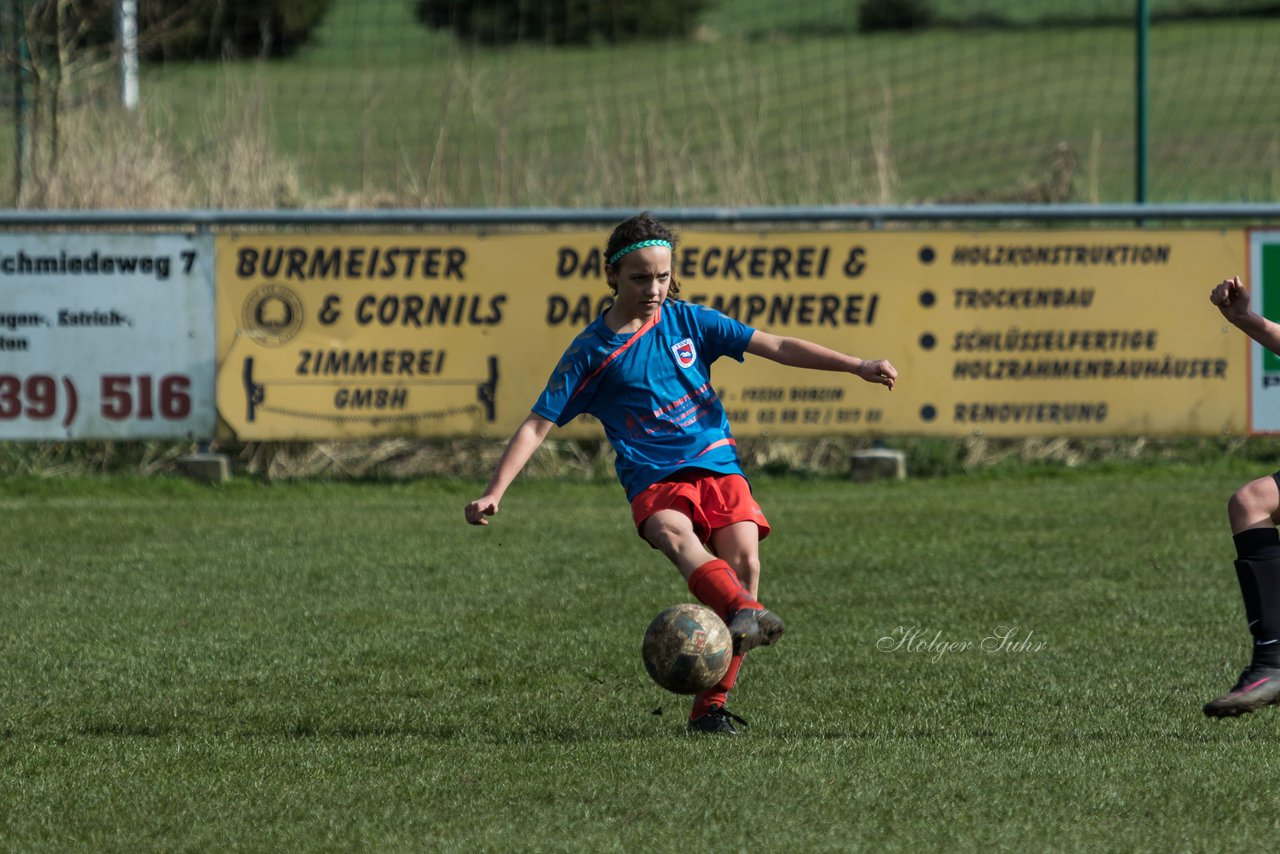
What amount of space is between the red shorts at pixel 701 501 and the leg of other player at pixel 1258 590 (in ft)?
5.06

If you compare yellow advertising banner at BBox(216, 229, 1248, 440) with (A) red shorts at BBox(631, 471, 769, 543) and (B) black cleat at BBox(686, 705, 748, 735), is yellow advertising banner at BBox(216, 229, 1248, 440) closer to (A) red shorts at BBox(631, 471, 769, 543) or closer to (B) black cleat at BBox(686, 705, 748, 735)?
(A) red shorts at BBox(631, 471, 769, 543)

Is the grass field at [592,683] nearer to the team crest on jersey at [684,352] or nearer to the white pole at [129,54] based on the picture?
the team crest on jersey at [684,352]

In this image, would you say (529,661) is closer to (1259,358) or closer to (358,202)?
(1259,358)

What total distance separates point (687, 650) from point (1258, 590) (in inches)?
71.0

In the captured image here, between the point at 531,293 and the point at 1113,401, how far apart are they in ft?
13.2

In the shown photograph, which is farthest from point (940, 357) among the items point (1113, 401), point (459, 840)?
point (459, 840)

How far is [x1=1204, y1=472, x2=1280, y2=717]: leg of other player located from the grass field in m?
0.18

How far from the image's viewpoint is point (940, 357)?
461 inches

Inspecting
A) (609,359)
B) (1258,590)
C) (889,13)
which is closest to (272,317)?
(609,359)

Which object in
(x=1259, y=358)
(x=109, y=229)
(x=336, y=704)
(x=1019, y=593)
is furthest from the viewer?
(x=109, y=229)

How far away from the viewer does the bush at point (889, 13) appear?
912 inches

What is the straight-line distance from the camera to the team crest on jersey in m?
5.92

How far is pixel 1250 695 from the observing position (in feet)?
16.9

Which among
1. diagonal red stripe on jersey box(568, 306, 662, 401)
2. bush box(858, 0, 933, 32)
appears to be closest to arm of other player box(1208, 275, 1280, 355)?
diagonal red stripe on jersey box(568, 306, 662, 401)
